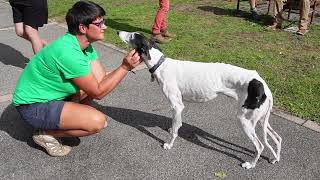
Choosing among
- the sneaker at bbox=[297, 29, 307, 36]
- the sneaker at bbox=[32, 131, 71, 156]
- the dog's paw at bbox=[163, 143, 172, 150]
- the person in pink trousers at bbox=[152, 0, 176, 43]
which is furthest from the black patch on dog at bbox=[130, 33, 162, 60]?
the sneaker at bbox=[297, 29, 307, 36]

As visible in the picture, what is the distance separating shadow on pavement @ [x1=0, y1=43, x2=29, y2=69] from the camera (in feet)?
22.8

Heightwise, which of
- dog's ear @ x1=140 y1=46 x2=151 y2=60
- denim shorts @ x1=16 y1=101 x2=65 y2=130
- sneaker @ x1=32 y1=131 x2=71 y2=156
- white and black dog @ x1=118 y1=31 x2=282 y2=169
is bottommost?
sneaker @ x1=32 y1=131 x2=71 y2=156

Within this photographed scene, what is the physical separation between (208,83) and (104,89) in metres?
0.99

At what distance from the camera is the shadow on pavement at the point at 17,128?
4316 mm

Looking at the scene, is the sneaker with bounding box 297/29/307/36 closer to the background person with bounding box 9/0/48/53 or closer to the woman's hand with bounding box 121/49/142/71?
the background person with bounding box 9/0/48/53

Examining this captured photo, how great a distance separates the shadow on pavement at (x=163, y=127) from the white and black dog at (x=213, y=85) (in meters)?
0.32

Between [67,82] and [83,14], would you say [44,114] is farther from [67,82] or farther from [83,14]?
[83,14]

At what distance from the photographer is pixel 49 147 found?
399 cm

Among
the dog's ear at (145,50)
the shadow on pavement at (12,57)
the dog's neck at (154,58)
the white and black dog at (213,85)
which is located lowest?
the shadow on pavement at (12,57)

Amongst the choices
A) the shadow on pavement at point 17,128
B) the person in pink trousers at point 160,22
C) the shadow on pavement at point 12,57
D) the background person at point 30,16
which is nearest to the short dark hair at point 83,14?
the shadow on pavement at point 17,128

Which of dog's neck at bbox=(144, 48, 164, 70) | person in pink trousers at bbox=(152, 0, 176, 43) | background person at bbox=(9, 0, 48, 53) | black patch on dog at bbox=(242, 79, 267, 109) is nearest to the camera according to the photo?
black patch on dog at bbox=(242, 79, 267, 109)

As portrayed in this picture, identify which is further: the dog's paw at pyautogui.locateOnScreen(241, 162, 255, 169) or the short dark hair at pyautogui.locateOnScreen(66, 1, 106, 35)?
the dog's paw at pyautogui.locateOnScreen(241, 162, 255, 169)

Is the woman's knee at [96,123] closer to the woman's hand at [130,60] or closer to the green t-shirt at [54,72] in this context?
the green t-shirt at [54,72]

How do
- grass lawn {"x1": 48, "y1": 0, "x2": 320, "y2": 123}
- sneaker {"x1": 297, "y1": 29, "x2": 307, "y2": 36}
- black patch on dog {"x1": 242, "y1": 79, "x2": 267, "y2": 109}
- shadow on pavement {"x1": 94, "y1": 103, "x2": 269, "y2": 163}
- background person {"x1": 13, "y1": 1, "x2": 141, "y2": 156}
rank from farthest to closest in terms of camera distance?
sneaker {"x1": 297, "y1": 29, "x2": 307, "y2": 36} < grass lawn {"x1": 48, "y1": 0, "x2": 320, "y2": 123} < shadow on pavement {"x1": 94, "y1": 103, "x2": 269, "y2": 163} < background person {"x1": 13, "y1": 1, "x2": 141, "y2": 156} < black patch on dog {"x1": 242, "y1": 79, "x2": 267, "y2": 109}
